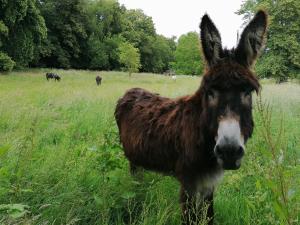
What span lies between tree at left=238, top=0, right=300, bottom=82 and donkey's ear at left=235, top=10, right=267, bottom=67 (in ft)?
95.2

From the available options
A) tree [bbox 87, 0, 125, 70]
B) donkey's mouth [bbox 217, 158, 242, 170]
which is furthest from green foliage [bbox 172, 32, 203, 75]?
donkey's mouth [bbox 217, 158, 242, 170]

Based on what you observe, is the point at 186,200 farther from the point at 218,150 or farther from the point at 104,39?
the point at 104,39

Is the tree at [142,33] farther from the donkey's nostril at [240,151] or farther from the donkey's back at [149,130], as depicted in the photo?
the donkey's nostril at [240,151]

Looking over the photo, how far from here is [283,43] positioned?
30.4 meters

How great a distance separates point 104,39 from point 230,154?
195ft

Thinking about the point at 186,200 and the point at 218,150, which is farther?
the point at 186,200

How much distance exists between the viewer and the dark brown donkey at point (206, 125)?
96.0 inches

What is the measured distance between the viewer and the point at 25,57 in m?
34.1

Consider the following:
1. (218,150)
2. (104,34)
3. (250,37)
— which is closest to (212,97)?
(218,150)

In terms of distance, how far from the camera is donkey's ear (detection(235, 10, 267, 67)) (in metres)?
2.79

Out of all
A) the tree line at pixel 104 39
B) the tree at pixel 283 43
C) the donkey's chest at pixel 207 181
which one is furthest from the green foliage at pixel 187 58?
the donkey's chest at pixel 207 181

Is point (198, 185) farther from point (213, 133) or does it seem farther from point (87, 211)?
point (87, 211)

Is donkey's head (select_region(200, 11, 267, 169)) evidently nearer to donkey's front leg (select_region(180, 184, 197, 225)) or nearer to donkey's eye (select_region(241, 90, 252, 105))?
donkey's eye (select_region(241, 90, 252, 105))

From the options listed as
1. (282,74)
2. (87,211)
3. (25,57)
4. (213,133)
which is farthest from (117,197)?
(25,57)
